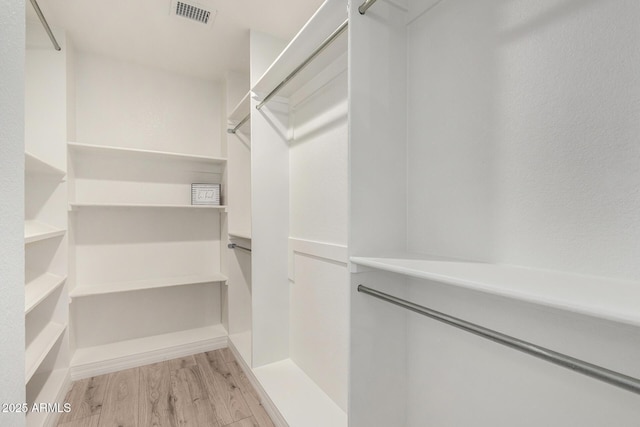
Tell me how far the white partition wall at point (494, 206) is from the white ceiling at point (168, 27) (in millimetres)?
1088

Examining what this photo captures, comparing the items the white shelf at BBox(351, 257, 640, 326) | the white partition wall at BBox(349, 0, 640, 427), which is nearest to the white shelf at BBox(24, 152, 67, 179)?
the white partition wall at BBox(349, 0, 640, 427)

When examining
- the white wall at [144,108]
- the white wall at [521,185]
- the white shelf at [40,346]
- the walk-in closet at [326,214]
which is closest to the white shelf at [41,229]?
the walk-in closet at [326,214]

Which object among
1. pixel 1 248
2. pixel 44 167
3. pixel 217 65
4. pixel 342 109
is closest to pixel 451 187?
pixel 342 109

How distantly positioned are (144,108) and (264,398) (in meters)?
2.46

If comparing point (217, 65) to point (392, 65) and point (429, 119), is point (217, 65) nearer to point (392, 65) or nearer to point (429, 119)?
point (392, 65)

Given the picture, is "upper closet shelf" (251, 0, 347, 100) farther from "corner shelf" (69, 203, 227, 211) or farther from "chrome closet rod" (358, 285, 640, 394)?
"chrome closet rod" (358, 285, 640, 394)

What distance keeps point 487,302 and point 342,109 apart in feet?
3.84

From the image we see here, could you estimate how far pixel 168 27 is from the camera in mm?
1994

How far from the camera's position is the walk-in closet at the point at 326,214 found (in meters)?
0.71

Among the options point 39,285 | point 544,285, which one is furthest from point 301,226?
point 39,285

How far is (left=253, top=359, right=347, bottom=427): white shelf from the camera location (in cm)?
156

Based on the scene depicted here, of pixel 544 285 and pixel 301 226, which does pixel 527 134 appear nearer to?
pixel 544 285

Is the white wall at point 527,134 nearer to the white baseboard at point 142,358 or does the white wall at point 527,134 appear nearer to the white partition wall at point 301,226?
the white partition wall at point 301,226

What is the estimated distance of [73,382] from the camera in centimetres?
205
